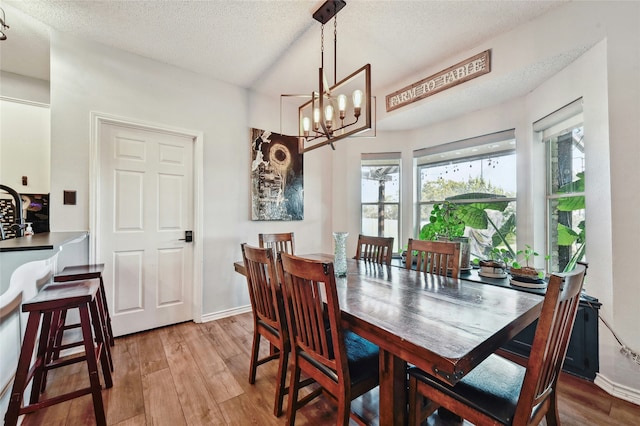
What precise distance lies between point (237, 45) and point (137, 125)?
128 cm

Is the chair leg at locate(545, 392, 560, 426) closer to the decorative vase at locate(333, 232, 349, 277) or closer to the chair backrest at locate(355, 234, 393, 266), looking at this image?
the decorative vase at locate(333, 232, 349, 277)

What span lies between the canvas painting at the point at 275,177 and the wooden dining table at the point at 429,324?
6.64 feet

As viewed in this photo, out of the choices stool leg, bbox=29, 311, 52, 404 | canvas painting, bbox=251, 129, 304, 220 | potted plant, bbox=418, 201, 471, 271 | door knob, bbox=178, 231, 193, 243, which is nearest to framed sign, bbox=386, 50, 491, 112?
potted plant, bbox=418, 201, 471, 271

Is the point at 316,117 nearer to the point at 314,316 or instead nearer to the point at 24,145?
the point at 314,316

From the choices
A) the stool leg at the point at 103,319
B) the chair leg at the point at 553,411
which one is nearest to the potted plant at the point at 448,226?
the chair leg at the point at 553,411

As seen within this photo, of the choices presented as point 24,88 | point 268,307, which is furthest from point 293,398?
point 24,88

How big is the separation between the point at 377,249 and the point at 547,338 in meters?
1.71

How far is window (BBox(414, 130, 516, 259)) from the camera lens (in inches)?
115

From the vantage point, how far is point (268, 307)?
5.58 feet

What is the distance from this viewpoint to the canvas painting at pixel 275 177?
3350 millimetres

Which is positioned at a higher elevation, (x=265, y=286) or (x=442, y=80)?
(x=442, y=80)

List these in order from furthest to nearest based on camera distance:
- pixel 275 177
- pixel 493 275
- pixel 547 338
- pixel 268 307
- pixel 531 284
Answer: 1. pixel 275 177
2. pixel 493 275
3. pixel 531 284
4. pixel 268 307
5. pixel 547 338

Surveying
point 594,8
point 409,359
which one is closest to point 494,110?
point 594,8

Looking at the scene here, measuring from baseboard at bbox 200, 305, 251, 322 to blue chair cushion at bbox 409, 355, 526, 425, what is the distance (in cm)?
247
